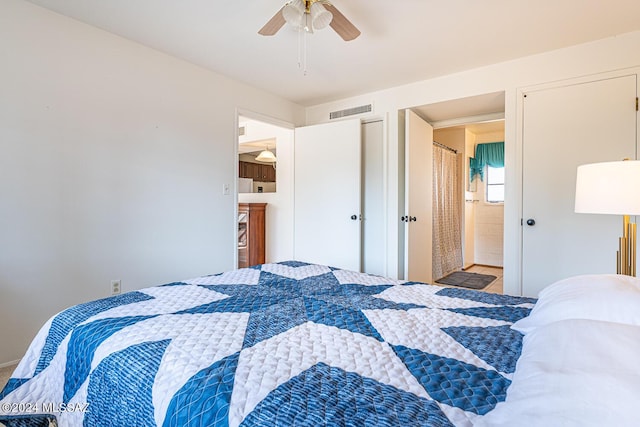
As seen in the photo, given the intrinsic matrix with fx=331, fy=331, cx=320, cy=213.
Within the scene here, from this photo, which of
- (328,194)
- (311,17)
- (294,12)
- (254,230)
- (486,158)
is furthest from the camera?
(486,158)

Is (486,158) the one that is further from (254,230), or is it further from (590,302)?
(590,302)

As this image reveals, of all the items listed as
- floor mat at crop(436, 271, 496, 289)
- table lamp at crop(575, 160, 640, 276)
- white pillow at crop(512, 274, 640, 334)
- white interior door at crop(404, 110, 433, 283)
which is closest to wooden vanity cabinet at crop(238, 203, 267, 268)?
white interior door at crop(404, 110, 433, 283)

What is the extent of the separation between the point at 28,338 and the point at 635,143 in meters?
4.42

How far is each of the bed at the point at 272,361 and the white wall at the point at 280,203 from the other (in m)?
2.83

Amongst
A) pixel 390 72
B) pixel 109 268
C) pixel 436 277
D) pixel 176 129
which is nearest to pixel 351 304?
pixel 109 268

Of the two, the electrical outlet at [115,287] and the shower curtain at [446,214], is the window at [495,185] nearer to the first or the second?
the shower curtain at [446,214]

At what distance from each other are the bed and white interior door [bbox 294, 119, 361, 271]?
2.24 meters

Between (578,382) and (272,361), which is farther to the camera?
(272,361)

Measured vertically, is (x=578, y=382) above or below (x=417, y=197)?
below

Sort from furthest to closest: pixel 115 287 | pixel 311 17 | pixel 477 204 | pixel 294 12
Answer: pixel 477 204, pixel 115 287, pixel 311 17, pixel 294 12

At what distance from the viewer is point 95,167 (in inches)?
94.7

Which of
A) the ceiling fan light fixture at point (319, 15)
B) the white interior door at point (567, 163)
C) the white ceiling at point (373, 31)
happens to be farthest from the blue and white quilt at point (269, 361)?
the white ceiling at point (373, 31)

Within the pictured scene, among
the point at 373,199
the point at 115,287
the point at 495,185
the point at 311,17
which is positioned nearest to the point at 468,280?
the point at 373,199

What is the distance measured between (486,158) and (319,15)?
192 inches
